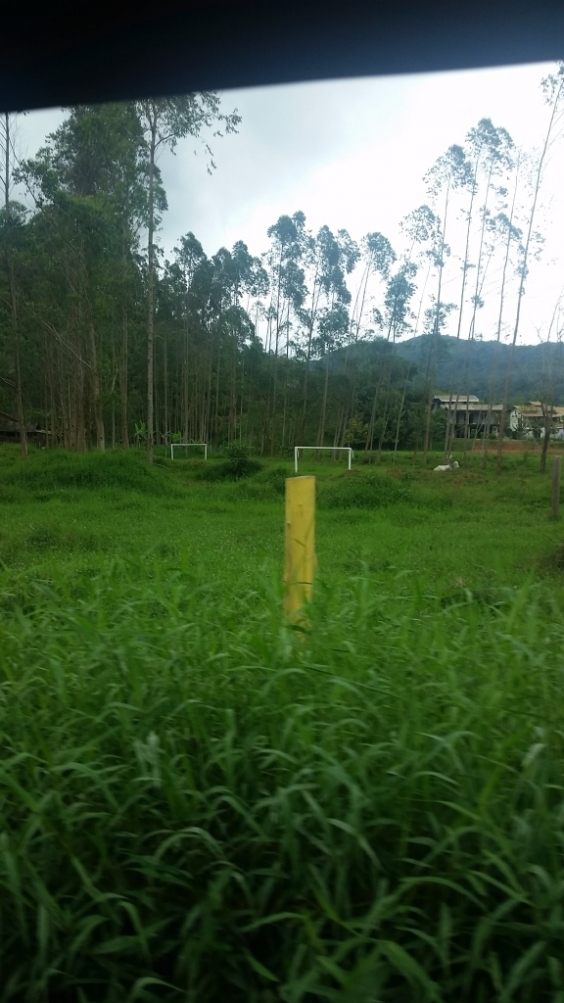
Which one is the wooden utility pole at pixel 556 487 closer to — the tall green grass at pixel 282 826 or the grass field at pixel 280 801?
the grass field at pixel 280 801

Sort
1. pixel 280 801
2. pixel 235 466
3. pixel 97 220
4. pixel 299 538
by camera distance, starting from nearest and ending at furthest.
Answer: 1. pixel 280 801
2. pixel 299 538
3. pixel 235 466
4. pixel 97 220

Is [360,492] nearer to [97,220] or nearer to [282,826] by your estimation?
[97,220]

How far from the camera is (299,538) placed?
242cm

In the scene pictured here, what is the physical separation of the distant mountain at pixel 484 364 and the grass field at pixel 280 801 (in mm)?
2803

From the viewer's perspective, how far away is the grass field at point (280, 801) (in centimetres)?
124

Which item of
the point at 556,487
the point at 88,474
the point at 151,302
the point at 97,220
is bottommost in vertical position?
the point at 88,474

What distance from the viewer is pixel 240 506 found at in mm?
4770

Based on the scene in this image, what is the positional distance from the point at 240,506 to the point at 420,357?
1.58 meters

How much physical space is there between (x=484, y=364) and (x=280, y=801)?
13.9 ft

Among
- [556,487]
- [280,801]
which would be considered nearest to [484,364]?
[556,487]

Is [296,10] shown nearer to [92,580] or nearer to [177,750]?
[92,580]

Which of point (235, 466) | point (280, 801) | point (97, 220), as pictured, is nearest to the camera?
point (280, 801)

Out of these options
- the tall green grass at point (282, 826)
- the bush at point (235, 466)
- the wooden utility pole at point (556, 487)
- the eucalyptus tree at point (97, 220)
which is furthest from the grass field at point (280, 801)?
the eucalyptus tree at point (97, 220)

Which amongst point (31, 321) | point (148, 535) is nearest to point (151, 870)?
point (148, 535)
